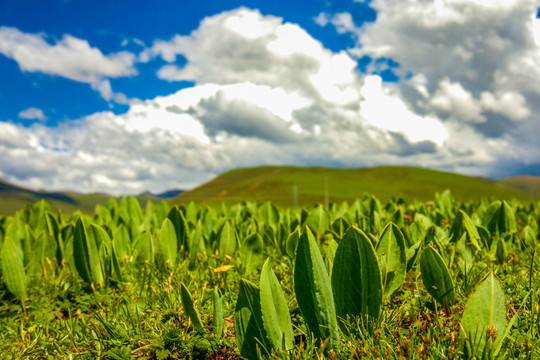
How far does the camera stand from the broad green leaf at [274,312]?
1.87 meters

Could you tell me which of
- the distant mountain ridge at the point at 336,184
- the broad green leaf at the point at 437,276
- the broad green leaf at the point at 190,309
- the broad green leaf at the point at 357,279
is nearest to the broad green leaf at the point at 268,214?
the broad green leaf at the point at 190,309

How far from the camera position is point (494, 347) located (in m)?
1.78

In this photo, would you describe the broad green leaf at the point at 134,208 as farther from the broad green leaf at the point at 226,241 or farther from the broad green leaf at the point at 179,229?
the broad green leaf at the point at 226,241

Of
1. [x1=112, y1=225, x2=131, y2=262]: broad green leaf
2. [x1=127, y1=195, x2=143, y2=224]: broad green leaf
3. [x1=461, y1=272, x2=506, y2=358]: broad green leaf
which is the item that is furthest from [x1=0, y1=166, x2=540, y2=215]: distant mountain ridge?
[x1=461, y1=272, x2=506, y2=358]: broad green leaf

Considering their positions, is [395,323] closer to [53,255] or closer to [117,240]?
[117,240]

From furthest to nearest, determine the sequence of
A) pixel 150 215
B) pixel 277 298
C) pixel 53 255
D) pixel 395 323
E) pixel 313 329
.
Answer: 1. pixel 150 215
2. pixel 53 255
3. pixel 395 323
4. pixel 313 329
5. pixel 277 298

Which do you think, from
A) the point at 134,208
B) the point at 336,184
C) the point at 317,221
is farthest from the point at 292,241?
the point at 336,184

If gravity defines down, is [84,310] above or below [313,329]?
below

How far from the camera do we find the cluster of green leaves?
1927 mm

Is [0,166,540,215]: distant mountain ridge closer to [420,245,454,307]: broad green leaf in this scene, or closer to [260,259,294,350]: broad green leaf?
[420,245,454,307]: broad green leaf

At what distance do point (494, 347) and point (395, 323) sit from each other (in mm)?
546

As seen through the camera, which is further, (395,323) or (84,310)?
(84,310)

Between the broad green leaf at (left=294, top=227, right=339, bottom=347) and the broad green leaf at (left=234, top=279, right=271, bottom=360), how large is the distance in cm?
24

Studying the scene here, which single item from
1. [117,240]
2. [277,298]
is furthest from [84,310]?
[277,298]
